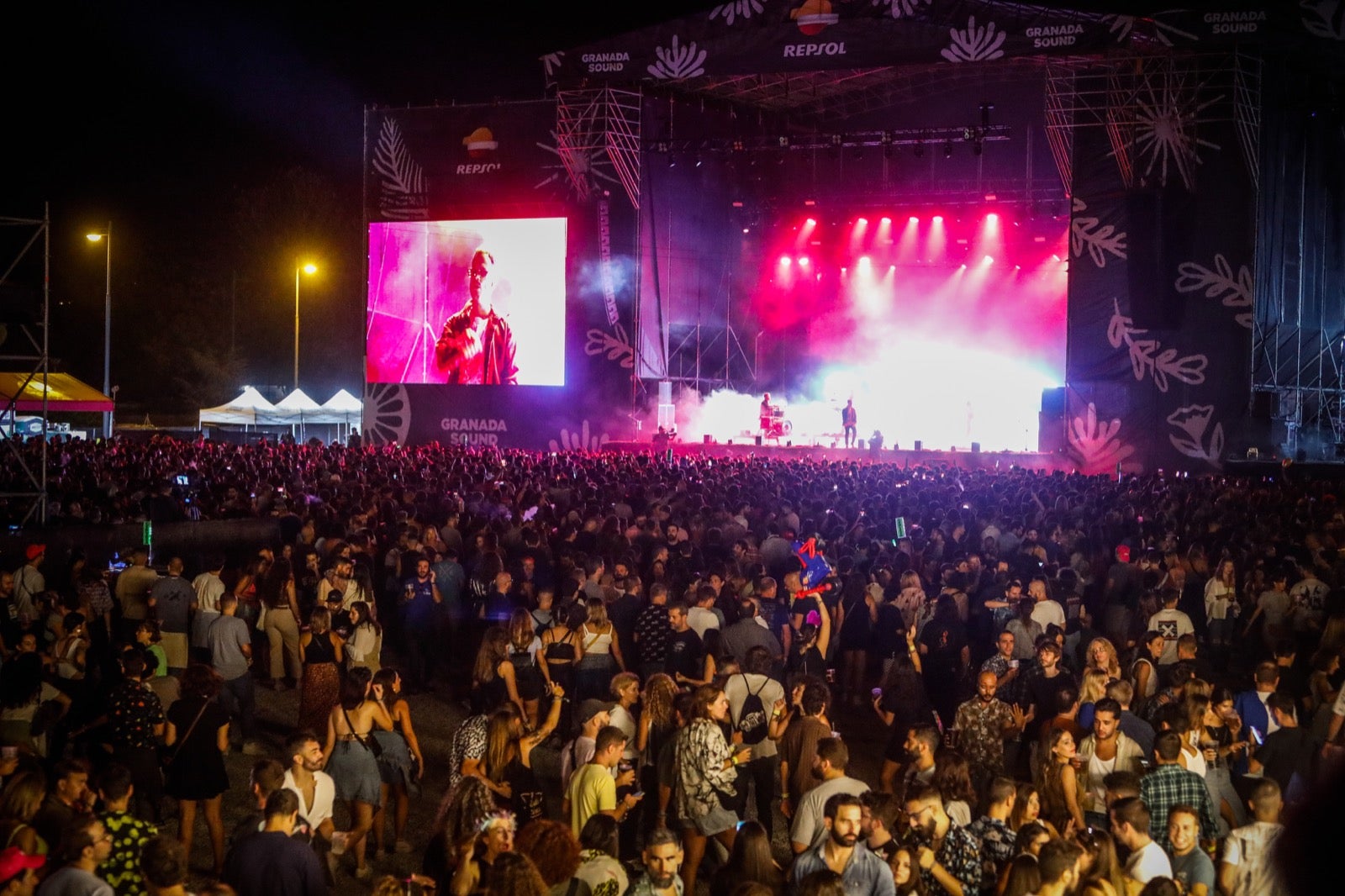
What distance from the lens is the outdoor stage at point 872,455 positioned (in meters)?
25.7

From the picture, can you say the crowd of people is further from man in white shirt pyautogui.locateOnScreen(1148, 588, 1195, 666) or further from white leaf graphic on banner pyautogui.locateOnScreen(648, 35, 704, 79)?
white leaf graphic on banner pyautogui.locateOnScreen(648, 35, 704, 79)

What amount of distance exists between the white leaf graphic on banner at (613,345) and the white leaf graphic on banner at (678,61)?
5723 millimetres

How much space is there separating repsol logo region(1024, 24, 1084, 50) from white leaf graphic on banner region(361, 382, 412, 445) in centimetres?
1613

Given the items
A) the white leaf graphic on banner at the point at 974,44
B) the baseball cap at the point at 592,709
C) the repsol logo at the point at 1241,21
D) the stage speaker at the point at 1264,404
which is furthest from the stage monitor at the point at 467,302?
the baseball cap at the point at 592,709

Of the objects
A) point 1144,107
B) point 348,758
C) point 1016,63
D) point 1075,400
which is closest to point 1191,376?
point 1075,400

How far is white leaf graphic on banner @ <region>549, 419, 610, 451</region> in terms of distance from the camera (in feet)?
94.1

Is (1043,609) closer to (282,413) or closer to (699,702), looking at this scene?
(699,702)

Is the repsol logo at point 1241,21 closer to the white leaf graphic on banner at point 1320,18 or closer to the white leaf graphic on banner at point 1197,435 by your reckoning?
the white leaf graphic on banner at point 1320,18

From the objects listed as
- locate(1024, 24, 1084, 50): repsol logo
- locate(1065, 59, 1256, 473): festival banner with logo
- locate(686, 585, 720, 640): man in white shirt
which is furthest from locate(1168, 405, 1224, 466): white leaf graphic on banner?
locate(686, 585, 720, 640): man in white shirt

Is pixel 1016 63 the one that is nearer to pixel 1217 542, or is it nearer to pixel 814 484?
pixel 814 484

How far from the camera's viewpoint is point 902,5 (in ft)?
77.8

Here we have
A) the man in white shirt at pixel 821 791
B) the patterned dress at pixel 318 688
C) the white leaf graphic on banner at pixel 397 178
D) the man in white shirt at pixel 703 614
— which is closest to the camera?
the man in white shirt at pixel 821 791

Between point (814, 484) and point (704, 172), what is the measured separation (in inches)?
626

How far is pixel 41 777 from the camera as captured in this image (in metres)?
5.38
